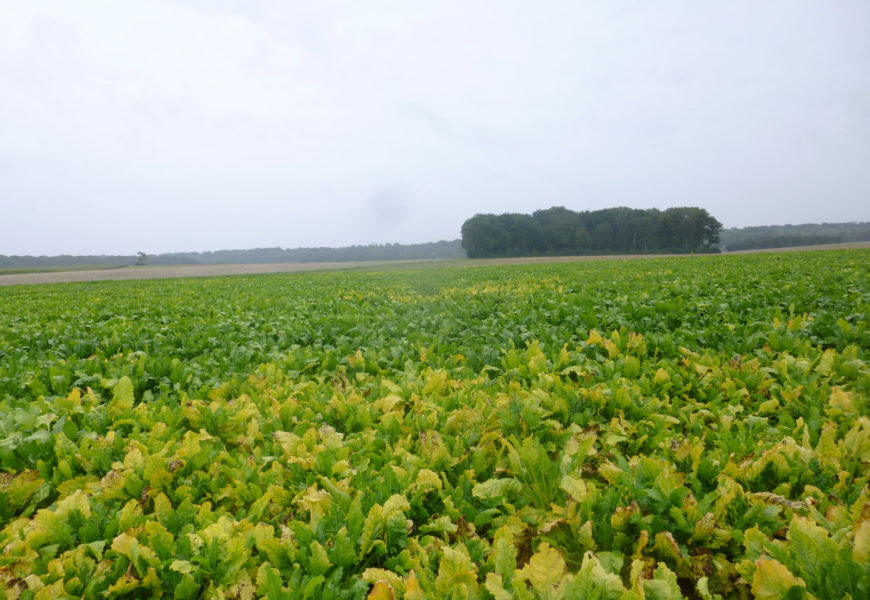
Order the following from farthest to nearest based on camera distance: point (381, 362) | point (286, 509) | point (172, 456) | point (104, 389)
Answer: point (381, 362) < point (104, 389) < point (172, 456) < point (286, 509)

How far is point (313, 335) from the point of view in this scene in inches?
271

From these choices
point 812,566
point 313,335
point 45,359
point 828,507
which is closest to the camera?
point 812,566

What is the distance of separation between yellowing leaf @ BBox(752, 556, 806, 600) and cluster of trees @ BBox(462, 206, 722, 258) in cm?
8975

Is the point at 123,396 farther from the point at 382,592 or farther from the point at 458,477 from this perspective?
the point at 382,592

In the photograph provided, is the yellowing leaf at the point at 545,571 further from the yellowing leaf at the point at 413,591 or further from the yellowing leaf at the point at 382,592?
the yellowing leaf at the point at 382,592

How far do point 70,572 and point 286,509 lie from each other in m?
0.95

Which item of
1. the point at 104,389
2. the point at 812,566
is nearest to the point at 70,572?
the point at 812,566

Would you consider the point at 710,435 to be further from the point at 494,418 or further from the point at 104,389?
the point at 104,389

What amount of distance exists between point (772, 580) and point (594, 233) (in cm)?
10423

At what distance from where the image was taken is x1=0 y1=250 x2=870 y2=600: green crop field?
71.1 inches

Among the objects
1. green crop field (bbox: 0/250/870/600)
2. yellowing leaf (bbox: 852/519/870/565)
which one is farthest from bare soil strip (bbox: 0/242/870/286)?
yellowing leaf (bbox: 852/519/870/565)

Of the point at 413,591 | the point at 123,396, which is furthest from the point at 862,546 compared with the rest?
the point at 123,396

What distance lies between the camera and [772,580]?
1573mm

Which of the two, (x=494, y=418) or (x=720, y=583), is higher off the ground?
(x=494, y=418)
